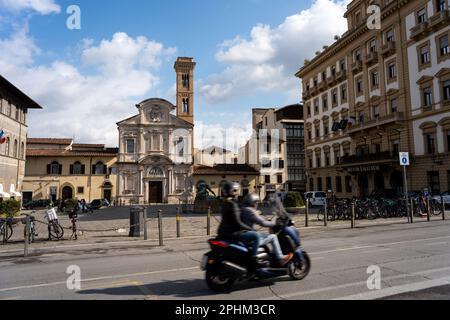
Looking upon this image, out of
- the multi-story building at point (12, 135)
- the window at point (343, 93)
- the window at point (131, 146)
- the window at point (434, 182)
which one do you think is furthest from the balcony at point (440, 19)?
the window at point (131, 146)

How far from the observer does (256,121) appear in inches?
2665

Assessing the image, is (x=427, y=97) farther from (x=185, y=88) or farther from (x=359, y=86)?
(x=185, y=88)

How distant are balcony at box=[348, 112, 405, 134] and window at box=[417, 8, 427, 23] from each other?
27.1ft

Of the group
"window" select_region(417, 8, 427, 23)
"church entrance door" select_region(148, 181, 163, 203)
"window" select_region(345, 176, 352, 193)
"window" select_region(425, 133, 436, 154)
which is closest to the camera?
"window" select_region(425, 133, 436, 154)

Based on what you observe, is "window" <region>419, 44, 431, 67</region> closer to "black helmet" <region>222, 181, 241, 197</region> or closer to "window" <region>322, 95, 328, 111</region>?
"window" <region>322, 95, 328, 111</region>

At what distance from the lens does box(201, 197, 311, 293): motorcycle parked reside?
5.68 m

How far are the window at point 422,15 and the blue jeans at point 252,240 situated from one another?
106 ft

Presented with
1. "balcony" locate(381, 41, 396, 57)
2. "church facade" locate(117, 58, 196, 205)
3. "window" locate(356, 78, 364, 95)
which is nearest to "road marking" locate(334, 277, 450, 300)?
"balcony" locate(381, 41, 396, 57)

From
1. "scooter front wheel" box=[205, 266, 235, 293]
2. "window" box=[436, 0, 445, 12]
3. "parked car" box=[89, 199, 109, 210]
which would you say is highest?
"window" box=[436, 0, 445, 12]

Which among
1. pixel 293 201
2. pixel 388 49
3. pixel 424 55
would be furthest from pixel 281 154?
pixel 293 201

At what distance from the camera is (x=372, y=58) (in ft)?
115

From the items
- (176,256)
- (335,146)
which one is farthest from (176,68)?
(176,256)
